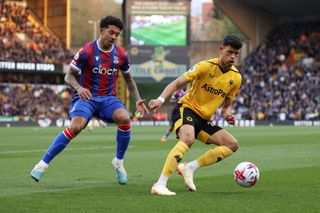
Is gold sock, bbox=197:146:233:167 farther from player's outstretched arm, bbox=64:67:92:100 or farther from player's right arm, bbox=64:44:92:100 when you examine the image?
player's right arm, bbox=64:44:92:100

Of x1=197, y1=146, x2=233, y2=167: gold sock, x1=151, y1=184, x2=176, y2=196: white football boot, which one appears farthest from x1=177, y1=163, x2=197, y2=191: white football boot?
x1=151, y1=184, x2=176, y2=196: white football boot

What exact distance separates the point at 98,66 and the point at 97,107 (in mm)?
574

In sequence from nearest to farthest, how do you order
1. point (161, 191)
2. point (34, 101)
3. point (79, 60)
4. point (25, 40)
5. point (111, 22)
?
point (161, 191), point (111, 22), point (79, 60), point (34, 101), point (25, 40)

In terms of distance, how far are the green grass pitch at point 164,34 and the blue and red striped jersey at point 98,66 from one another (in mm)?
43835

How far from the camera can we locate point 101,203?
7848 mm

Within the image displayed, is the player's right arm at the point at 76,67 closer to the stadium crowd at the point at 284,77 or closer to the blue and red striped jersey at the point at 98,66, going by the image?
the blue and red striped jersey at the point at 98,66

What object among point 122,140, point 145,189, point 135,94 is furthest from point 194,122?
point 135,94

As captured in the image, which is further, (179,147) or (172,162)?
(179,147)

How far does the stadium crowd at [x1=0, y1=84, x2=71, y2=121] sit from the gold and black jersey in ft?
134

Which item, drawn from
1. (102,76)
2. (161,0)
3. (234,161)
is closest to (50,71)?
(161,0)

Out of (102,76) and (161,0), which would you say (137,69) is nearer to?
(161,0)

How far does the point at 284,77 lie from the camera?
196 ft

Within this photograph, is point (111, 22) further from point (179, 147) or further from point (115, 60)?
point (179, 147)

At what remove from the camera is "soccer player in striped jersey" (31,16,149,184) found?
9812mm
